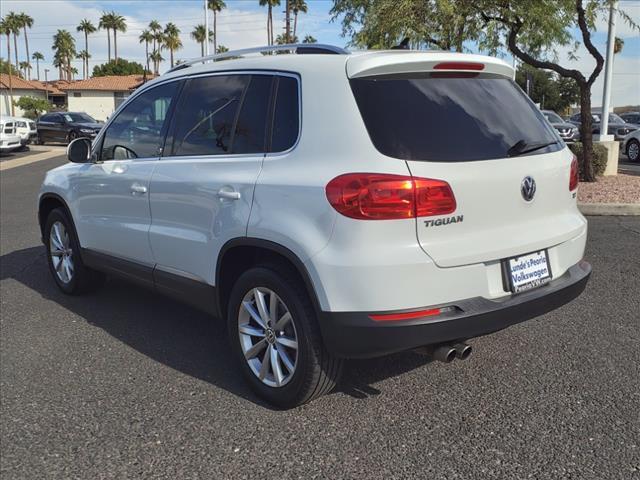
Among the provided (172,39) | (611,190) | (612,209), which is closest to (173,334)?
(612,209)

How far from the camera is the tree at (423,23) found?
11617 mm

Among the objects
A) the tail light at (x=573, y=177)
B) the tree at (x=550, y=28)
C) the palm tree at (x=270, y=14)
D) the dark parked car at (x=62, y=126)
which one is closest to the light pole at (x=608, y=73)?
the tree at (x=550, y=28)

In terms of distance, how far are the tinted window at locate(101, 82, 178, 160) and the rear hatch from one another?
1708 mm

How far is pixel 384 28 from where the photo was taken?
12.0 metres

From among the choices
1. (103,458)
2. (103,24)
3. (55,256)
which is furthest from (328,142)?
(103,24)

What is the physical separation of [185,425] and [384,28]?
10.4 metres

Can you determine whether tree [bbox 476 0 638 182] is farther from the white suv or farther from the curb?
the white suv

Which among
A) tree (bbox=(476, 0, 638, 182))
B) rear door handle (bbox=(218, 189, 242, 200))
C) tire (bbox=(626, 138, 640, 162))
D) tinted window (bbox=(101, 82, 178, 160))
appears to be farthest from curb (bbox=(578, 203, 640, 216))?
tire (bbox=(626, 138, 640, 162))

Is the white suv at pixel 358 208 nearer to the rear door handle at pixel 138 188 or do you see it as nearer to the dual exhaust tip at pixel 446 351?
the dual exhaust tip at pixel 446 351

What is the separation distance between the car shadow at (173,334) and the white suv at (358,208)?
0.42m

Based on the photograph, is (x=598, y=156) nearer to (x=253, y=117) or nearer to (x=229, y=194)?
(x=253, y=117)

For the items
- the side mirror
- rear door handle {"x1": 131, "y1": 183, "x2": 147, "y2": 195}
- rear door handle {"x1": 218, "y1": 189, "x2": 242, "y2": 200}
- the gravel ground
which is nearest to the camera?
rear door handle {"x1": 218, "y1": 189, "x2": 242, "y2": 200}

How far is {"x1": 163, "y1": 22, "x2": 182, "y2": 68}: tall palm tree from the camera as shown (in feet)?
276

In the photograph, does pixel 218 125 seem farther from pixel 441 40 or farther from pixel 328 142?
pixel 441 40
